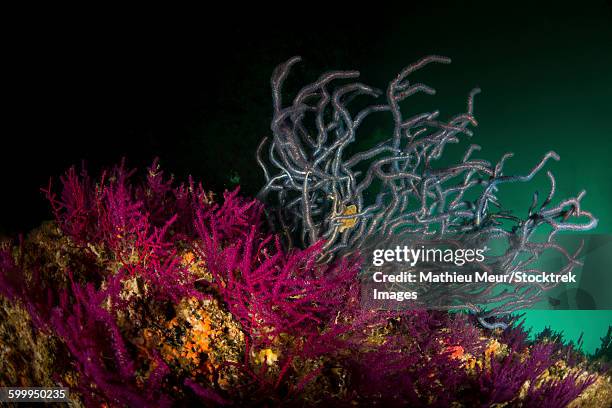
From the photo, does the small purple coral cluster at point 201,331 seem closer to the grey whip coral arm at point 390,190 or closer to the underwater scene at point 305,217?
the underwater scene at point 305,217

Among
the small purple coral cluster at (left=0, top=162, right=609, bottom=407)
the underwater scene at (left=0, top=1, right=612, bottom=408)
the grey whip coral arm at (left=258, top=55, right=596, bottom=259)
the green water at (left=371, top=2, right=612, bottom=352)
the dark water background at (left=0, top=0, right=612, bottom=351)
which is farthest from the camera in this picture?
the green water at (left=371, top=2, right=612, bottom=352)

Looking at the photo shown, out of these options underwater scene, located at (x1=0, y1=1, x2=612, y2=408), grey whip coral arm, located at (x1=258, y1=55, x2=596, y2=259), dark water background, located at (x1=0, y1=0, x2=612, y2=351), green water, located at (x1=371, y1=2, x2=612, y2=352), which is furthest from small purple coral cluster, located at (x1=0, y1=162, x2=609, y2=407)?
green water, located at (x1=371, y1=2, x2=612, y2=352)

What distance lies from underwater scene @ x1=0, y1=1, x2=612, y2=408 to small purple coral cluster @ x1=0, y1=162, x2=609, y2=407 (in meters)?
0.02

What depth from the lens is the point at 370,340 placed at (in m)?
2.69

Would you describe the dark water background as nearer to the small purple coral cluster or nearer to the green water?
the green water

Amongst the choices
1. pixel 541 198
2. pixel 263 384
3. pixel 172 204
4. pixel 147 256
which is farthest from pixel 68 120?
pixel 541 198

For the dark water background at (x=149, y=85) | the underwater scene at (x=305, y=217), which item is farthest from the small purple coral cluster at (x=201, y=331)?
the dark water background at (x=149, y=85)

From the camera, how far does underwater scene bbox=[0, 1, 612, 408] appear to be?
212cm

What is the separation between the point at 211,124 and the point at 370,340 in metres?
3.06

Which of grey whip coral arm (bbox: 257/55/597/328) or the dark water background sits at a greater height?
the dark water background

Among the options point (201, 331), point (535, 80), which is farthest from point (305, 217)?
point (535, 80)

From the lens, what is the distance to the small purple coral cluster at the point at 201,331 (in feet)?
6.37

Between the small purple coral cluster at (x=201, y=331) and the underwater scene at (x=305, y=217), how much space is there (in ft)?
0.05

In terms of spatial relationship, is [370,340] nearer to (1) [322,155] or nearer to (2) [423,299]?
(2) [423,299]
